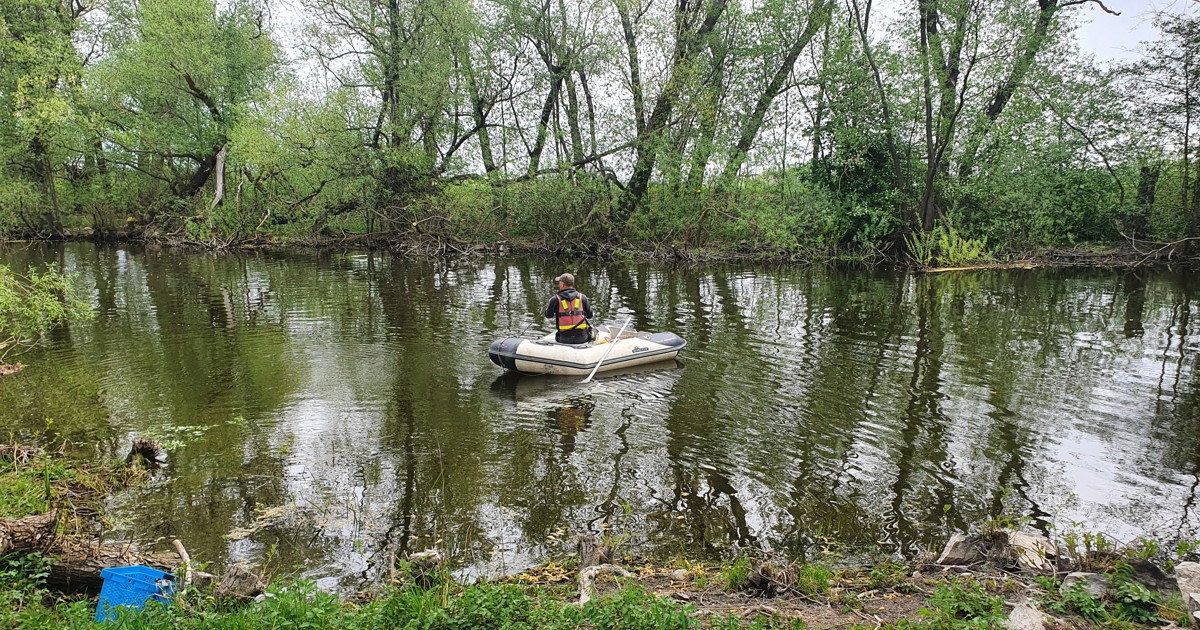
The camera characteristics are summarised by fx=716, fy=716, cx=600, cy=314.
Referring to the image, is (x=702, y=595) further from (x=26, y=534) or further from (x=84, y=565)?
(x=26, y=534)

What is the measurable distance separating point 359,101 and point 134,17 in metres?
10.8

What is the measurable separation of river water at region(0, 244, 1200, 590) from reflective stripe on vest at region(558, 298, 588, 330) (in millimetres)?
846

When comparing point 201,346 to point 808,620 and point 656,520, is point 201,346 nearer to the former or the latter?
point 656,520

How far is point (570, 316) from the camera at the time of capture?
9.85 m

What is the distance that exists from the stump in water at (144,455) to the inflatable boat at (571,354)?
13.3ft

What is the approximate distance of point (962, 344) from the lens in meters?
11.0

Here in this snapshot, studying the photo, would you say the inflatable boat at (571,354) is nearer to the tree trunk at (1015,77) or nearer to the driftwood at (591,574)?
the driftwood at (591,574)

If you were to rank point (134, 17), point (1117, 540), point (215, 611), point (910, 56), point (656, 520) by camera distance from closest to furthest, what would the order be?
1. point (215, 611)
2. point (1117, 540)
3. point (656, 520)
4. point (910, 56)
5. point (134, 17)

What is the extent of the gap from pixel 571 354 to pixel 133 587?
6.18 m

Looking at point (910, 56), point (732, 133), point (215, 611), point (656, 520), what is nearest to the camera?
point (215, 611)

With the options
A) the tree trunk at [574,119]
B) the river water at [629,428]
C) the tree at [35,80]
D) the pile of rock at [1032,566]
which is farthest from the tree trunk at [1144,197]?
the tree at [35,80]

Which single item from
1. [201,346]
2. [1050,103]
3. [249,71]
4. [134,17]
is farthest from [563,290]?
[134,17]

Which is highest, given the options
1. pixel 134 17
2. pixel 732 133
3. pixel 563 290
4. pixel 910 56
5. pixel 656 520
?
pixel 134 17

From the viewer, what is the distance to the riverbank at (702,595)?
3385 millimetres
